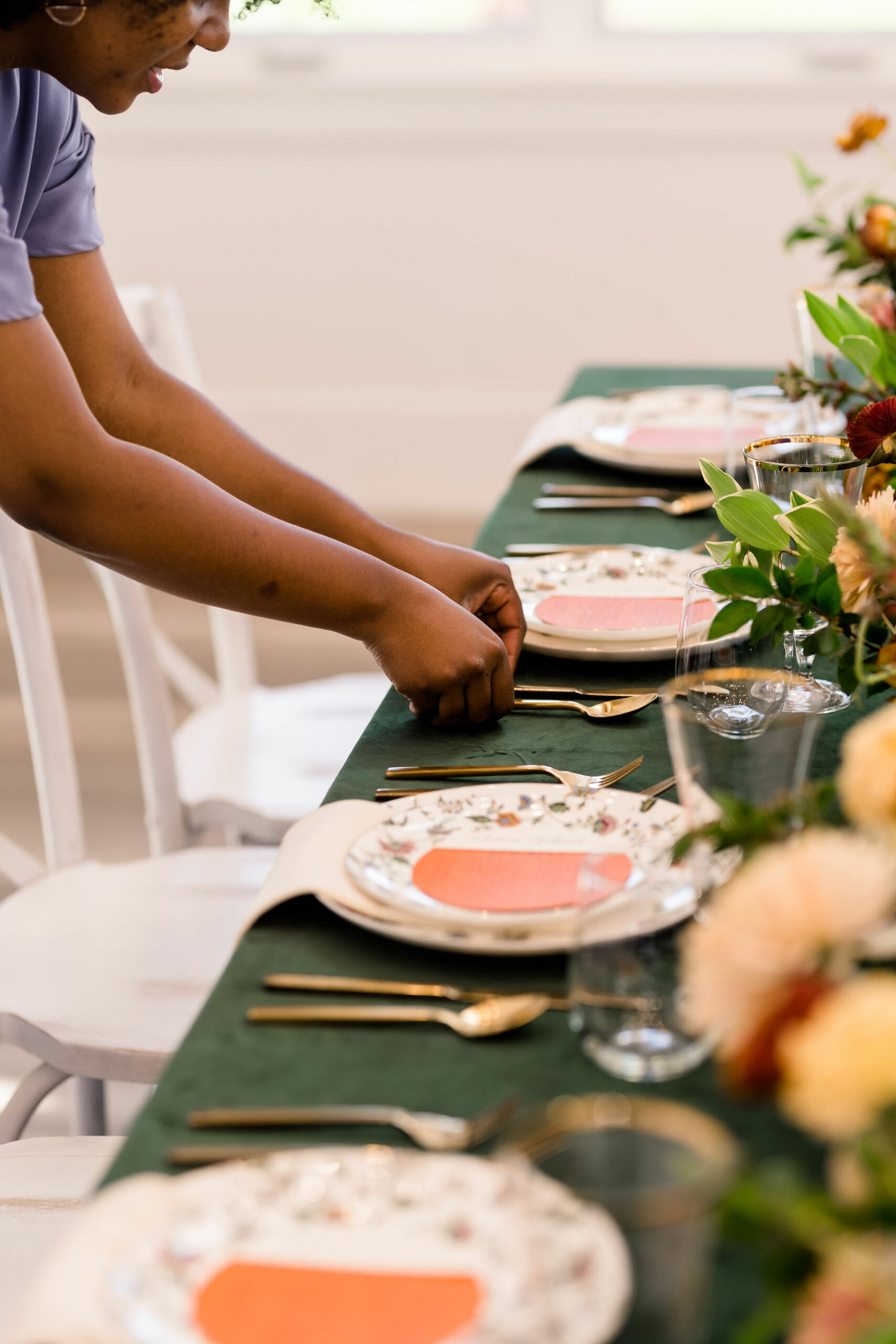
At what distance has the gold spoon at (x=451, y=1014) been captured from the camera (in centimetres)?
73

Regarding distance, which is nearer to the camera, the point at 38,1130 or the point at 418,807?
the point at 418,807

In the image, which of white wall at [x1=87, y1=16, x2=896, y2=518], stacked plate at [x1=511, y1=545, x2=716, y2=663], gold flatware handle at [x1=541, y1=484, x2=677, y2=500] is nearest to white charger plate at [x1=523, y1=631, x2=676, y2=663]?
stacked plate at [x1=511, y1=545, x2=716, y2=663]

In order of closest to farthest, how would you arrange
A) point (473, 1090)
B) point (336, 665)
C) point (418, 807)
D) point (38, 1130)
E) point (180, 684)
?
point (473, 1090), point (418, 807), point (38, 1130), point (180, 684), point (336, 665)

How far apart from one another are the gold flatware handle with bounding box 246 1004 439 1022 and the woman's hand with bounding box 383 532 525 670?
1.72ft

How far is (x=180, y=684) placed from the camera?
208cm

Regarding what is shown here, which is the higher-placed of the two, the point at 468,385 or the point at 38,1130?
the point at 468,385

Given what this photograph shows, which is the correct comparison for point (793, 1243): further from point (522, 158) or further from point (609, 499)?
point (522, 158)

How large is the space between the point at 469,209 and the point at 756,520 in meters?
3.46

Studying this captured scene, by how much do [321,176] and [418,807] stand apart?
360cm

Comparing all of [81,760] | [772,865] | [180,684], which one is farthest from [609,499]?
[81,760]

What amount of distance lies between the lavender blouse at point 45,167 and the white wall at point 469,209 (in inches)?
115

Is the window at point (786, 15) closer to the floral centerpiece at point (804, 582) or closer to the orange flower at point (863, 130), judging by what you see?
the orange flower at point (863, 130)

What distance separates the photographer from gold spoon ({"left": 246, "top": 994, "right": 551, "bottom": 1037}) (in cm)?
73

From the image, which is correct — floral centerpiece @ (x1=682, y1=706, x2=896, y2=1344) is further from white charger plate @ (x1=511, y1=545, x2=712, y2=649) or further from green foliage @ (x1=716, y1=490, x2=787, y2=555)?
white charger plate @ (x1=511, y1=545, x2=712, y2=649)
